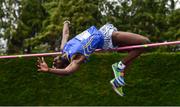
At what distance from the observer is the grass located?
39.5 ft

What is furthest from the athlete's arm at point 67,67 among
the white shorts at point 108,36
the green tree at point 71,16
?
the green tree at point 71,16

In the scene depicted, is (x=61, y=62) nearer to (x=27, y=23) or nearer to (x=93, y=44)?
(x=93, y=44)

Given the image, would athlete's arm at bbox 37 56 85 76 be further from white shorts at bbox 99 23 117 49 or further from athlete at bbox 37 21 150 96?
white shorts at bbox 99 23 117 49

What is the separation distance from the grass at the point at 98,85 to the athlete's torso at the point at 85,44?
6.01 metres

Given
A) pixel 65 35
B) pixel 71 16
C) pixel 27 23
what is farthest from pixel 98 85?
pixel 27 23

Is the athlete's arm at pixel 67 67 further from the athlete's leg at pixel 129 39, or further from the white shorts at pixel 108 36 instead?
the athlete's leg at pixel 129 39

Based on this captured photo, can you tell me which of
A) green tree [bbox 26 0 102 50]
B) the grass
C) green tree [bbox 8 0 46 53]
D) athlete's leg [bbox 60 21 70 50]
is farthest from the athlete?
green tree [bbox 8 0 46 53]

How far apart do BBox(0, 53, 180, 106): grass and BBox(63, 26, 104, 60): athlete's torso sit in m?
6.01

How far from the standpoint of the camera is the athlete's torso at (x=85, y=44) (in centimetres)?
597

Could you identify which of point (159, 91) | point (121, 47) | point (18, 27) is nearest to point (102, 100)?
point (159, 91)

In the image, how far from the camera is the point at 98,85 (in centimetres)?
1208

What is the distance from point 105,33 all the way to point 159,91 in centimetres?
635

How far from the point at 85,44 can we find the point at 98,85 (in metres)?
6.15

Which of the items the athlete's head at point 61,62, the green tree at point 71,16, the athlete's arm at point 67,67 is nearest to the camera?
the athlete's arm at point 67,67
